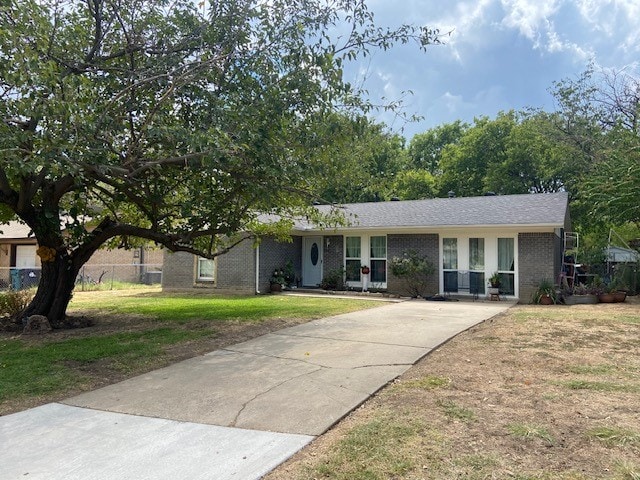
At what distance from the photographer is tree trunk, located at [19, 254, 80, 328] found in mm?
10141

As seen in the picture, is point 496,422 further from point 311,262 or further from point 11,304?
point 311,262

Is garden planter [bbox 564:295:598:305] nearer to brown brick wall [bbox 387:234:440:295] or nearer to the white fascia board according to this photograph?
the white fascia board

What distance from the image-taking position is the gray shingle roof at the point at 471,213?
1504cm

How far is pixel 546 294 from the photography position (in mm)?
14273

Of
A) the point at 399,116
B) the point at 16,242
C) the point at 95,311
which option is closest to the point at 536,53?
the point at 399,116

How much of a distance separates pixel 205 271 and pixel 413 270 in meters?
8.58

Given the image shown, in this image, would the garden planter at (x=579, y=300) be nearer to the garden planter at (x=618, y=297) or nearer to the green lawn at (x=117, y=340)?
the garden planter at (x=618, y=297)

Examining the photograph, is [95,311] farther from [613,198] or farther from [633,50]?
[633,50]

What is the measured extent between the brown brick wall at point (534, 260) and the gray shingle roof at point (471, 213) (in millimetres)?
718

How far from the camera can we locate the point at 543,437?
385 centimetres

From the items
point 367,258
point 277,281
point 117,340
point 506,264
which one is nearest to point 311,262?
point 277,281

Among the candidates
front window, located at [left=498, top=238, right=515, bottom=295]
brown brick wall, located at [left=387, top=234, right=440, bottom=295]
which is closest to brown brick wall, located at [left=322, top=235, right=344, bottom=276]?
brown brick wall, located at [left=387, top=234, right=440, bottom=295]

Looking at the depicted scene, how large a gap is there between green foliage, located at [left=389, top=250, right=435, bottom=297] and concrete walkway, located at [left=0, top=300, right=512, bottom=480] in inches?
337

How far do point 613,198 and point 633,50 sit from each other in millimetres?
10898
